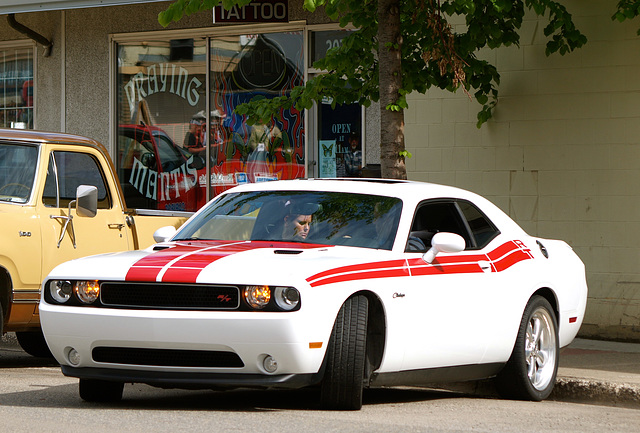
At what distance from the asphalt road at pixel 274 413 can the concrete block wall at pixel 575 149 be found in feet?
11.7

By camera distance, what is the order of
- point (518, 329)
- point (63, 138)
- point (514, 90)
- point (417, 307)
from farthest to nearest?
point (514, 90), point (63, 138), point (518, 329), point (417, 307)

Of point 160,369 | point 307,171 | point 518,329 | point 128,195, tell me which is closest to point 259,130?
point 307,171

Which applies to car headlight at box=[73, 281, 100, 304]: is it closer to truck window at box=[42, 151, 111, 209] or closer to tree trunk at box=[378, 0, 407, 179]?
truck window at box=[42, 151, 111, 209]

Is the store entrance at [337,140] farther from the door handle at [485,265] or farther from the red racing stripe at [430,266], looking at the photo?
the door handle at [485,265]

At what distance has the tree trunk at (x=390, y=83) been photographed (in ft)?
34.6

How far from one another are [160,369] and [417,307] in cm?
161

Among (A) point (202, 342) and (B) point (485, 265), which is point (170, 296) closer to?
(A) point (202, 342)

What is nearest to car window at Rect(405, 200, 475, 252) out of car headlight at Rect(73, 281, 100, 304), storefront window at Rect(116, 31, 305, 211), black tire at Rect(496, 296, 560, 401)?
black tire at Rect(496, 296, 560, 401)

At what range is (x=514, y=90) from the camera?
12391mm

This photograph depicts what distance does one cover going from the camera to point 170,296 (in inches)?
259

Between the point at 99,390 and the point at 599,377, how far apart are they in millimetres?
3782

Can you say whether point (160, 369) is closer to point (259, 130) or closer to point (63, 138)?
point (63, 138)

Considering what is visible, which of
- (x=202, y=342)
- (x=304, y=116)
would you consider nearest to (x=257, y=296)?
(x=202, y=342)

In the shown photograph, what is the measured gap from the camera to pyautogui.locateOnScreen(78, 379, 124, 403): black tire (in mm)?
7266
